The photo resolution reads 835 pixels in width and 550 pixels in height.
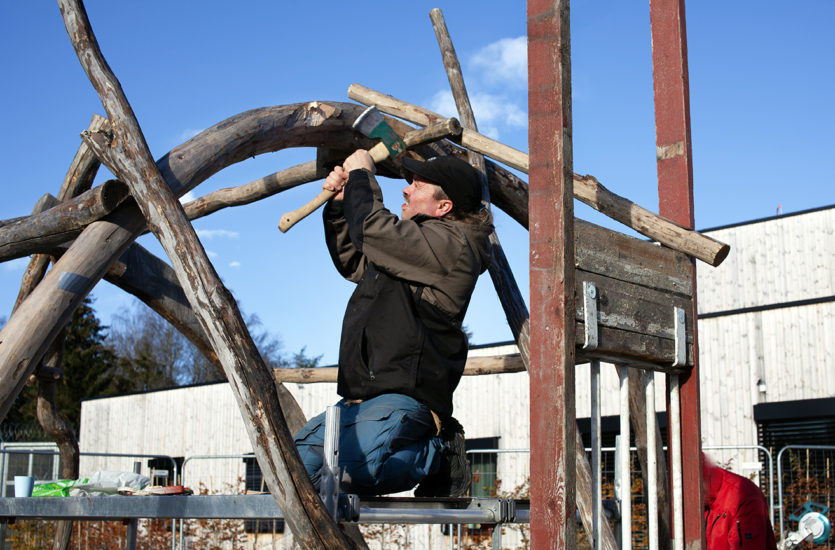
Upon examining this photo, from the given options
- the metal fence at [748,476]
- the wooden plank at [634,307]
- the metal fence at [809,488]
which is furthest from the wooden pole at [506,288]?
the metal fence at [809,488]

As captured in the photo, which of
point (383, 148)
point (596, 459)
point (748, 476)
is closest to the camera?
point (596, 459)

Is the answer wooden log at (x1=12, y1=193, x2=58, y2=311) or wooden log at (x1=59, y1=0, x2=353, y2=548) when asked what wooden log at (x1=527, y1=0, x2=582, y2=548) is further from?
wooden log at (x1=12, y1=193, x2=58, y2=311)

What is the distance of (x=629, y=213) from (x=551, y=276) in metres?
0.83

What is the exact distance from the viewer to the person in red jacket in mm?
5918

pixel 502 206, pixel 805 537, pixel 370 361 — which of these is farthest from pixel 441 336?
pixel 805 537

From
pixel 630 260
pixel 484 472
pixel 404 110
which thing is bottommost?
pixel 484 472

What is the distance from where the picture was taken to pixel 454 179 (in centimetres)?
348

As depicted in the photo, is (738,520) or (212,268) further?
(738,520)

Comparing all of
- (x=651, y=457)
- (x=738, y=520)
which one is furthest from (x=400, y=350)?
Answer: (x=738, y=520)

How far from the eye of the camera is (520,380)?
16.8 meters

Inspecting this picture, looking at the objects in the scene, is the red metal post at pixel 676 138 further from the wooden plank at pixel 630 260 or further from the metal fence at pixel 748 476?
the metal fence at pixel 748 476

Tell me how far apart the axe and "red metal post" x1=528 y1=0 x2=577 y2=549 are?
1.08m

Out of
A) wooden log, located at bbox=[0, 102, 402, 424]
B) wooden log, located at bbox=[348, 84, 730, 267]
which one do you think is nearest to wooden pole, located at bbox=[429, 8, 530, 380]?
wooden log, located at bbox=[348, 84, 730, 267]

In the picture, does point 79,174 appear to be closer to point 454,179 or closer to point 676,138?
point 454,179
